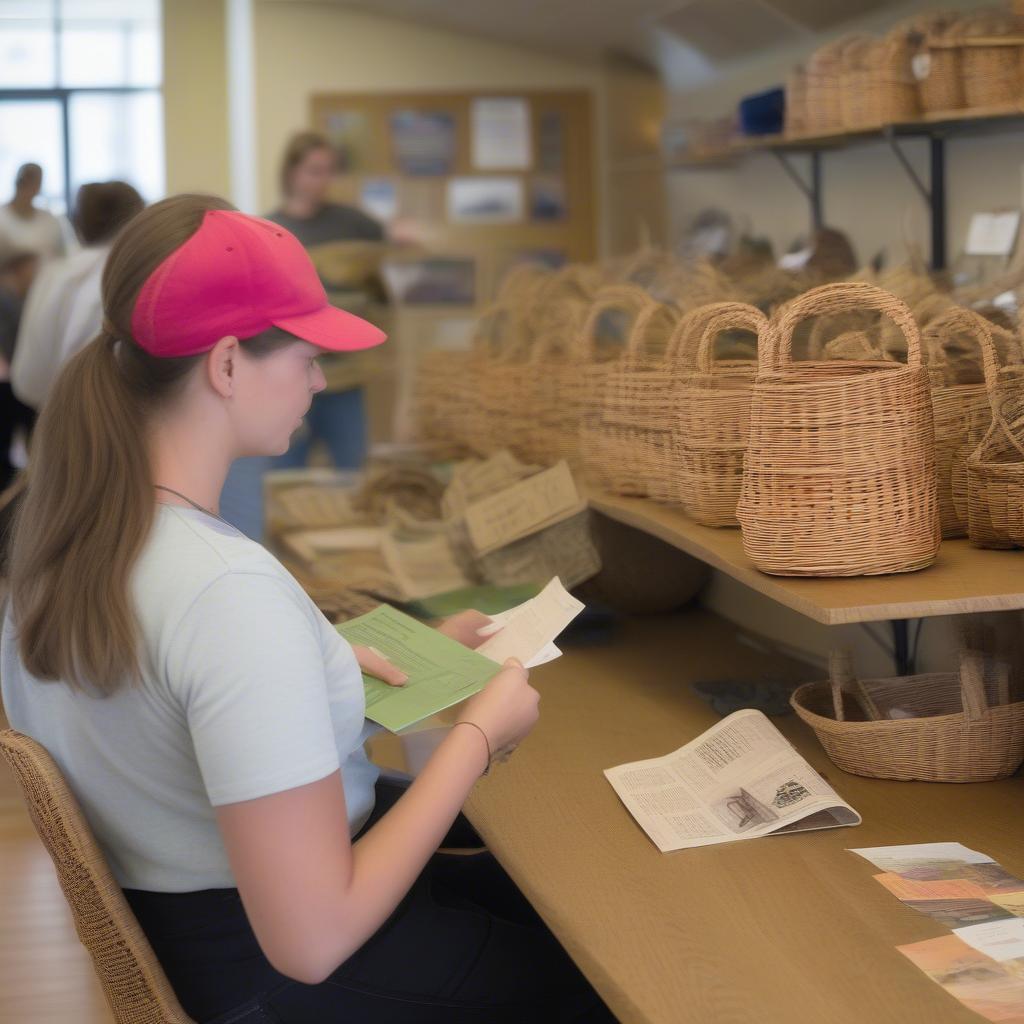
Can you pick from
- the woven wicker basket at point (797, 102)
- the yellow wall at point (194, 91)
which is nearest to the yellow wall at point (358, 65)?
the yellow wall at point (194, 91)

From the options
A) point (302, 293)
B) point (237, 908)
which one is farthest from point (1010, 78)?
point (237, 908)

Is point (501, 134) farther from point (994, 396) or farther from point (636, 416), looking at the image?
point (994, 396)

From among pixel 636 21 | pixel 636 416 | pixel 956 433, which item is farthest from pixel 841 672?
pixel 636 21

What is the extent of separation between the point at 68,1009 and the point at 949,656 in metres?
1.78

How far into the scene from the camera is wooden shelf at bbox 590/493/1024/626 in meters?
1.62

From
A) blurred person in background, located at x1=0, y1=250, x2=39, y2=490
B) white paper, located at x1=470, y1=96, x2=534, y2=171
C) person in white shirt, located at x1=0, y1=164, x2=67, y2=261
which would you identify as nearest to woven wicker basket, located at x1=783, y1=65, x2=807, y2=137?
blurred person in background, located at x1=0, y1=250, x2=39, y2=490

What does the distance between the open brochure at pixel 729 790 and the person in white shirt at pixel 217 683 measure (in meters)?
0.29

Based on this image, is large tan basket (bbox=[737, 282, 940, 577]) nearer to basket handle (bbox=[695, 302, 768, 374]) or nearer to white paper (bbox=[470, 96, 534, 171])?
basket handle (bbox=[695, 302, 768, 374])

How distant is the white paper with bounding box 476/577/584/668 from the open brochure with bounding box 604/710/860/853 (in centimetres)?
23

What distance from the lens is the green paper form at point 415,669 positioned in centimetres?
157

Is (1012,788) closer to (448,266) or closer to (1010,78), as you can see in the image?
(1010,78)

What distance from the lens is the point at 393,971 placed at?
4.93 feet

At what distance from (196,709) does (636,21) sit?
5.54 metres

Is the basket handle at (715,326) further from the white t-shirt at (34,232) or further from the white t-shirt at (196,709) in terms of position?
the white t-shirt at (34,232)
